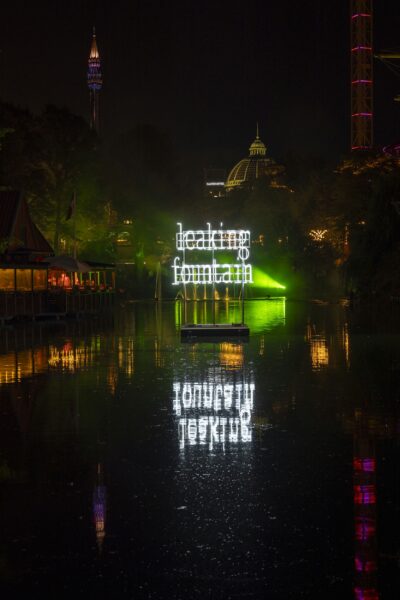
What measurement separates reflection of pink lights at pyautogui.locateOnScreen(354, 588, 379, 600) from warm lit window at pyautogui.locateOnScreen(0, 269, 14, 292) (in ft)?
128

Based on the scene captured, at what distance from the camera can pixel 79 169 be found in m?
63.1

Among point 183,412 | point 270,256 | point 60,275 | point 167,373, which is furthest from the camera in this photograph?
point 270,256

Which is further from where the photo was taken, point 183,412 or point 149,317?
point 149,317

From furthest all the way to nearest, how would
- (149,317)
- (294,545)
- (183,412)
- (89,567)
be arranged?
(149,317), (183,412), (294,545), (89,567)

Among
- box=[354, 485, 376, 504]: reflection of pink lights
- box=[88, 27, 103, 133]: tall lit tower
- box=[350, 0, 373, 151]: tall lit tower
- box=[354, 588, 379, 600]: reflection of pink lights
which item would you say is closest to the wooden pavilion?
box=[354, 485, 376, 504]: reflection of pink lights

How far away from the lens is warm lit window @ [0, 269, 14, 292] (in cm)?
4372

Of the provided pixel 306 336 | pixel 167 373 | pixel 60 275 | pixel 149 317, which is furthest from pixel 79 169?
pixel 167 373

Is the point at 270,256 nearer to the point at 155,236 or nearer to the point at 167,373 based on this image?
A: the point at 155,236

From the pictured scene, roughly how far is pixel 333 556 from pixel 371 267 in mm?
49750

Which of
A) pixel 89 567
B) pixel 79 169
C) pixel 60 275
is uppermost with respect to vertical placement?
pixel 79 169

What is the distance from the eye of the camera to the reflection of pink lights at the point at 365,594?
6012 mm

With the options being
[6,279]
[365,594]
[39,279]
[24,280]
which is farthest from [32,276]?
[365,594]

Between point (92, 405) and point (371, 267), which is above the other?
point (371, 267)

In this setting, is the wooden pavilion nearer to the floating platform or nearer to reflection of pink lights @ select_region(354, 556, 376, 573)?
the floating platform
